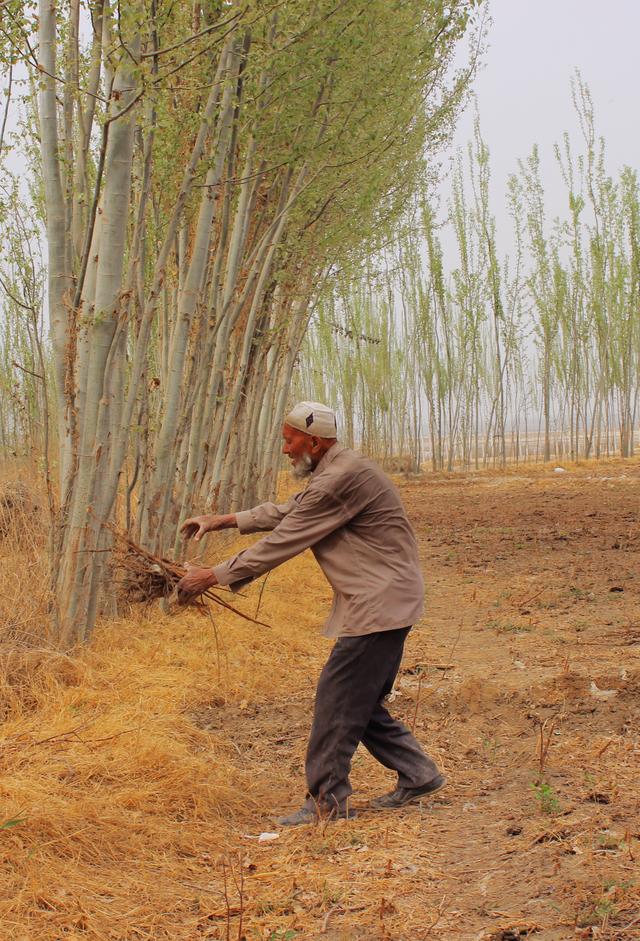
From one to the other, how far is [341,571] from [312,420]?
63 centimetres

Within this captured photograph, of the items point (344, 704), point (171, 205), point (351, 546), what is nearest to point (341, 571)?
point (351, 546)

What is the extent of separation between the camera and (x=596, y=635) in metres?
7.38

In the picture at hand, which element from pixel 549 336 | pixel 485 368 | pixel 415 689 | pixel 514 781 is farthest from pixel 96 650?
pixel 485 368

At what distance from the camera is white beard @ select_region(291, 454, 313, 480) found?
4.28m

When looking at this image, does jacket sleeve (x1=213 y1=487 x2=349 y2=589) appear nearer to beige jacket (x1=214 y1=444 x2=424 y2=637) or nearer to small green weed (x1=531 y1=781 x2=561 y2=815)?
beige jacket (x1=214 y1=444 x2=424 y2=637)

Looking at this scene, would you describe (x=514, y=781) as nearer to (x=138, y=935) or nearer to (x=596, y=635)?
(x=138, y=935)

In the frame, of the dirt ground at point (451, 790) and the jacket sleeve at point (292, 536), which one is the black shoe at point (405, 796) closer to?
the dirt ground at point (451, 790)

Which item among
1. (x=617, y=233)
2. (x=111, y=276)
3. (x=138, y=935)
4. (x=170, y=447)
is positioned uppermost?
(x=617, y=233)

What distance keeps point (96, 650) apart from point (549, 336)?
2614 centimetres

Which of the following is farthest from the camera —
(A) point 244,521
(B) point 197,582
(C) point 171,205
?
(C) point 171,205

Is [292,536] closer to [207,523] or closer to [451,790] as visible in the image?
[207,523]

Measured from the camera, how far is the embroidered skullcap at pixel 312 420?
13.8ft

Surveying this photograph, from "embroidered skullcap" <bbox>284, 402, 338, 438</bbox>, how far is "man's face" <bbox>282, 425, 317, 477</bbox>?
26 mm

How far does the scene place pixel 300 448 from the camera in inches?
168
